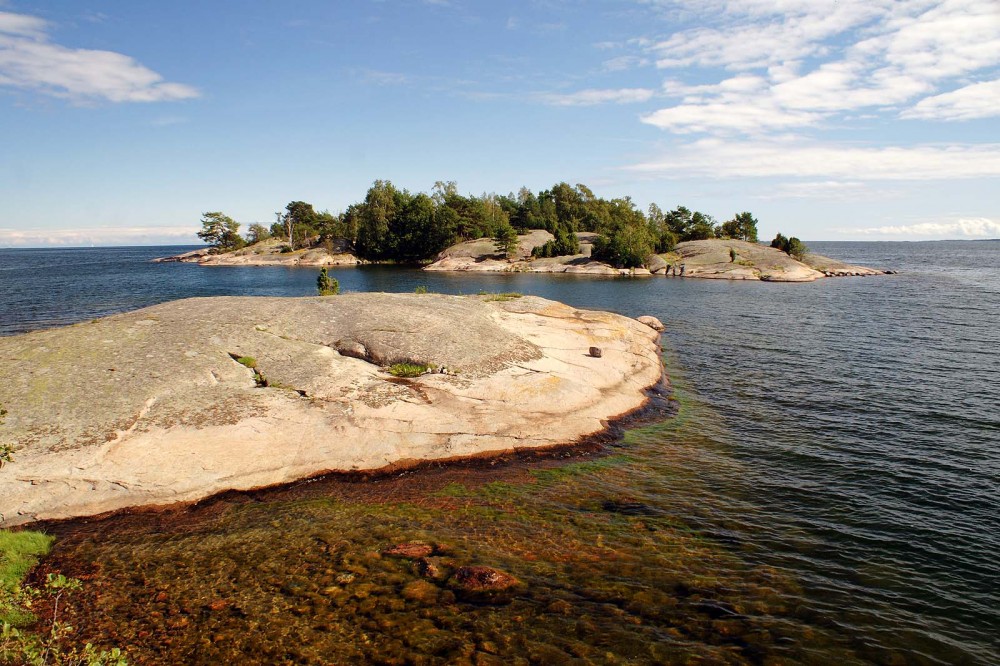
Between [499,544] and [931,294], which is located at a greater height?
[931,294]

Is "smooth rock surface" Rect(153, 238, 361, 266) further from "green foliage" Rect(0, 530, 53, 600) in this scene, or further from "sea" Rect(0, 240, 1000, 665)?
"green foliage" Rect(0, 530, 53, 600)

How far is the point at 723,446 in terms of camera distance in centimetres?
2338

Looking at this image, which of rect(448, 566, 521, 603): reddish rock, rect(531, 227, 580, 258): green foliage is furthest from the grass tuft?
rect(531, 227, 580, 258): green foliage

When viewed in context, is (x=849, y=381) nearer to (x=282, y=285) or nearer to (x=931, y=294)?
(x=931, y=294)

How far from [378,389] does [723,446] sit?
1594cm

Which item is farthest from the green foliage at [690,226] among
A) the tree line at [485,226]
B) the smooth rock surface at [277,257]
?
the smooth rock surface at [277,257]

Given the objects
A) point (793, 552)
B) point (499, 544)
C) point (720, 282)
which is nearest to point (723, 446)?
point (793, 552)

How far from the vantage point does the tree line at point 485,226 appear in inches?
5162

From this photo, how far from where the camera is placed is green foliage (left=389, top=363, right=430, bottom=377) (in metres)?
26.0

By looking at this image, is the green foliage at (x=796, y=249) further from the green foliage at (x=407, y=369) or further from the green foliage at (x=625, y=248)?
the green foliage at (x=407, y=369)

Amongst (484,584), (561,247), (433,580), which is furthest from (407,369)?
(561,247)

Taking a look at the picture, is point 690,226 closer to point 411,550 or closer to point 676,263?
point 676,263

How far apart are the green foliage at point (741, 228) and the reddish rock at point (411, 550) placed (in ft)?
485

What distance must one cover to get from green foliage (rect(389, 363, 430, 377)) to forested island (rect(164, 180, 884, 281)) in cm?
9319
